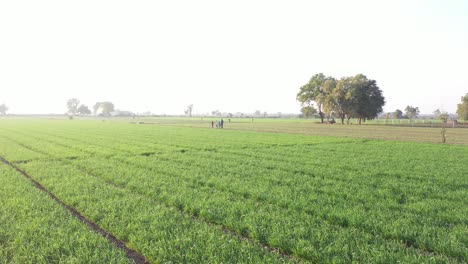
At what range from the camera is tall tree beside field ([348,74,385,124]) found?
86.9 m

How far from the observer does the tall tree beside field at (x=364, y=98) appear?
86938 millimetres

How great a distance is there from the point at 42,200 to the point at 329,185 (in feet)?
33.7

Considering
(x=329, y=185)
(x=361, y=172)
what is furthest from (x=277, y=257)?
(x=361, y=172)

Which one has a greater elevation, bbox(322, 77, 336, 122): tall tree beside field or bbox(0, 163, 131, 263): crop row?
bbox(322, 77, 336, 122): tall tree beside field

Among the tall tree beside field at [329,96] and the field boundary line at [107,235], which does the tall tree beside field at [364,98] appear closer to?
the tall tree beside field at [329,96]

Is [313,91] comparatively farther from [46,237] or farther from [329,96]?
[46,237]

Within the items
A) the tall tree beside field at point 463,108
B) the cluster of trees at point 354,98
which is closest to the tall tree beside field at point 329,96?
the cluster of trees at point 354,98

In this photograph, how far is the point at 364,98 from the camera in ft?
288

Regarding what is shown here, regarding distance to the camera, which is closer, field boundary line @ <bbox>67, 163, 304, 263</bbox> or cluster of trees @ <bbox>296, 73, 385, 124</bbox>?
field boundary line @ <bbox>67, 163, 304, 263</bbox>

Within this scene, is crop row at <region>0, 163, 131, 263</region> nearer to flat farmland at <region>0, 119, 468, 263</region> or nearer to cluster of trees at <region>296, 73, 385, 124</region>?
flat farmland at <region>0, 119, 468, 263</region>

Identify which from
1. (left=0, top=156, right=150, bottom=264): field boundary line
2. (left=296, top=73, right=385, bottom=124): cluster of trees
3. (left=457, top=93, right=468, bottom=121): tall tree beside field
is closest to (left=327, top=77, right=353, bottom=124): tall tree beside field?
(left=296, top=73, right=385, bottom=124): cluster of trees

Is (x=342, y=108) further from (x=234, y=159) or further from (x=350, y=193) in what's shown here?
(x=350, y=193)

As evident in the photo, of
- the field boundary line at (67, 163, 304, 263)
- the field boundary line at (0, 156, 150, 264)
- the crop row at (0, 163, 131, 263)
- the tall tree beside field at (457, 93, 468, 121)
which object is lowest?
the field boundary line at (0, 156, 150, 264)

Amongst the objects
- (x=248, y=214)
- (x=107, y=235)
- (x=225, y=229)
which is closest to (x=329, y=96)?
(x=248, y=214)
